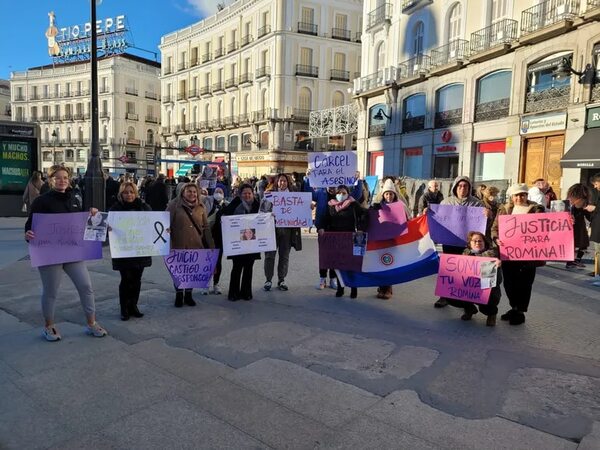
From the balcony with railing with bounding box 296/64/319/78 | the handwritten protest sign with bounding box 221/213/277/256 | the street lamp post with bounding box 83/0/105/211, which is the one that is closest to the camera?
the handwritten protest sign with bounding box 221/213/277/256

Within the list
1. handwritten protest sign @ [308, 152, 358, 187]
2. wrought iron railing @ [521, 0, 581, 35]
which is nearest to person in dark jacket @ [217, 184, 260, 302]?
handwritten protest sign @ [308, 152, 358, 187]

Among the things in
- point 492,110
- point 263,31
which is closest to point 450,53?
point 492,110

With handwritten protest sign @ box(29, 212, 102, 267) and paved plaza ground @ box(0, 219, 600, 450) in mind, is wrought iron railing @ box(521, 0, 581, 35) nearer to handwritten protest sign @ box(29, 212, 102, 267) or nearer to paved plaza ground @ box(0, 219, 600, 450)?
paved plaza ground @ box(0, 219, 600, 450)

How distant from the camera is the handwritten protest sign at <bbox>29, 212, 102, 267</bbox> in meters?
4.77

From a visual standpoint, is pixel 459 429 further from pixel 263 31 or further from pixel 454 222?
pixel 263 31

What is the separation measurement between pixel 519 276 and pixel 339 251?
2.45 metres

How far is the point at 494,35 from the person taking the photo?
21828 mm

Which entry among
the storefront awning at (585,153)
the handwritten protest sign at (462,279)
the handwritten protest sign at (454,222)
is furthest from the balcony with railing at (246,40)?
the handwritten protest sign at (462,279)

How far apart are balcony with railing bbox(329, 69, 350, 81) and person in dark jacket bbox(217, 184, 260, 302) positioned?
43525mm

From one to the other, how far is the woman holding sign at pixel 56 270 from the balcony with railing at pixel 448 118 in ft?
73.6

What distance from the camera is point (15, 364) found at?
14.0 ft

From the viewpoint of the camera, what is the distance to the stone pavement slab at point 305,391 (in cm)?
351

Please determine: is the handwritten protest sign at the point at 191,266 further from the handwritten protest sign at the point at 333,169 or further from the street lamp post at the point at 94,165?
the street lamp post at the point at 94,165

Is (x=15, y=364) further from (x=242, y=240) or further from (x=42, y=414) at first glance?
(x=242, y=240)
